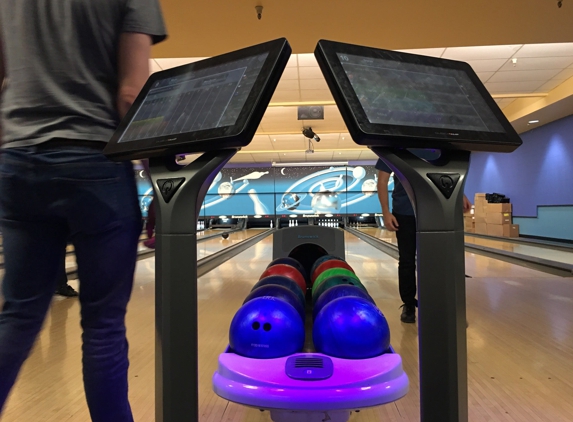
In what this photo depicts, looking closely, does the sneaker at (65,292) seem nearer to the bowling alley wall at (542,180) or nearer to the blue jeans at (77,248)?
the blue jeans at (77,248)

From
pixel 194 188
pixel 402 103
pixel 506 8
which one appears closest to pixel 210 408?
pixel 194 188

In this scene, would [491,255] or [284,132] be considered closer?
[491,255]

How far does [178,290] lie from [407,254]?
1.59m

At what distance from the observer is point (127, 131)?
0.75m

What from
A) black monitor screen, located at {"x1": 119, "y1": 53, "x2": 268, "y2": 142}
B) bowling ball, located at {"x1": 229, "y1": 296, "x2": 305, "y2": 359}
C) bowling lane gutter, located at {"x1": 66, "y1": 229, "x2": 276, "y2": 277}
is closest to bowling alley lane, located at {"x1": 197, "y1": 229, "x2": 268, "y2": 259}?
bowling lane gutter, located at {"x1": 66, "y1": 229, "x2": 276, "y2": 277}

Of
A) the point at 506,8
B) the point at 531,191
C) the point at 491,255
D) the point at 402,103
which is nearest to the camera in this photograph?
the point at 402,103

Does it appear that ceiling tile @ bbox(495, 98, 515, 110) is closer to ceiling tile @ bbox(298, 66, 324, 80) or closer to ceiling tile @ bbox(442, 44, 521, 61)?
ceiling tile @ bbox(442, 44, 521, 61)

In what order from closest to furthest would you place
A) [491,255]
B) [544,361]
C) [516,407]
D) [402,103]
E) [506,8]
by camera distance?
[402,103], [516,407], [544,361], [506,8], [491,255]

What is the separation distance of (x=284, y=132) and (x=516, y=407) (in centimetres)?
754

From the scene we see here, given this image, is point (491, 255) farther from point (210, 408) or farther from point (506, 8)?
point (210, 408)

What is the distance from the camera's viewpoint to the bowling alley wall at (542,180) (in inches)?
274

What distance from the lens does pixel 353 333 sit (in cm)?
88

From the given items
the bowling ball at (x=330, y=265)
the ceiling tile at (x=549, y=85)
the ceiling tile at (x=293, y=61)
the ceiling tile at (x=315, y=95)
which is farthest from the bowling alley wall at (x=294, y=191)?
the bowling ball at (x=330, y=265)

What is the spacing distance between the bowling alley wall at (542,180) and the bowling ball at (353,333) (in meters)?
7.49
